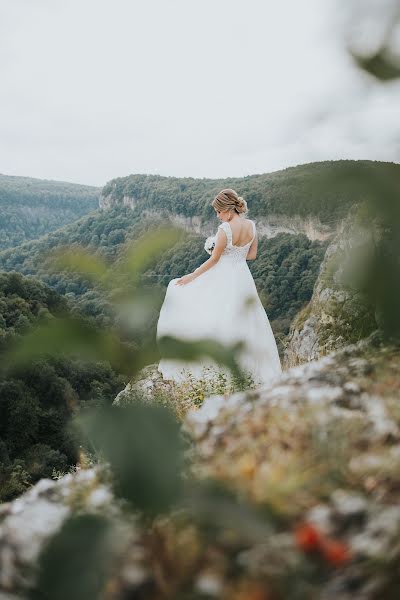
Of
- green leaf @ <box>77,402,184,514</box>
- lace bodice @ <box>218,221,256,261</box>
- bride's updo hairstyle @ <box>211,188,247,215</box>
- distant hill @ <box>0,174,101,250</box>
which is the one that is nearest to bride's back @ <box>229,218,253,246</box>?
lace bodice @ <box>218,221,256,261</box>

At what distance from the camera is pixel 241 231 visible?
18.2ft

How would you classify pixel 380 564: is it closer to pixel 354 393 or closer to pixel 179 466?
pixel 179 466

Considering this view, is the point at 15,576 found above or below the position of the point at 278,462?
below

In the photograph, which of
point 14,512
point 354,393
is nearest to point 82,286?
point 14,512

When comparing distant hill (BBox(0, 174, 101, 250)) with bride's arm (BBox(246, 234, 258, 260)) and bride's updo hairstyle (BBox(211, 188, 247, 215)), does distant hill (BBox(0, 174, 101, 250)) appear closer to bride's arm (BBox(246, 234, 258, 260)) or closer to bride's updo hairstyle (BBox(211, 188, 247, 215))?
bride's arm (BBox(246, 234, 258, 260))

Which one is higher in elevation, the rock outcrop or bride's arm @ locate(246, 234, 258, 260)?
bride's arm @ locate(246, 234, 258, 260)

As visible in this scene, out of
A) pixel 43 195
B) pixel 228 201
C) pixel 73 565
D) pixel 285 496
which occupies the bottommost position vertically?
pixel 285 496

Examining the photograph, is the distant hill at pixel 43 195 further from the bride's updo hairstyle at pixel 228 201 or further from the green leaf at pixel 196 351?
the green leaf at pixel 196 351

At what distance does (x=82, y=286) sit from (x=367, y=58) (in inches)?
19.9

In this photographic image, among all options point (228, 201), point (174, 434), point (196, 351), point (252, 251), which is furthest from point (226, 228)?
point (174, 434)

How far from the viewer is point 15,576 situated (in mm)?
1126

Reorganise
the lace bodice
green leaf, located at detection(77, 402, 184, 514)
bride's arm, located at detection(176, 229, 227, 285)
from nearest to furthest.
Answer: green leaf, located at detection(77, 402, 184, 514) → bride's arm, located at detection(176, 229, 227, 285) → the lace bodice

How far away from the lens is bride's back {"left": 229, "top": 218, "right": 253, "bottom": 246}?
5480 mm

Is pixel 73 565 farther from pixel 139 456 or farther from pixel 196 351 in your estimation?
pixel 196 351
